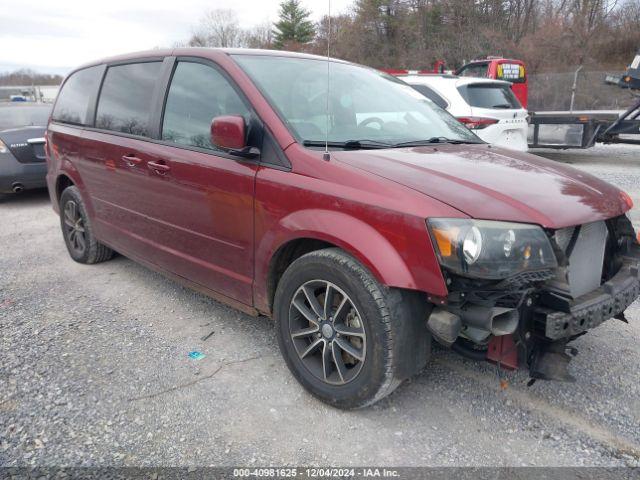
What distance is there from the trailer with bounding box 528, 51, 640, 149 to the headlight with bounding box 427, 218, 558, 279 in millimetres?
10283

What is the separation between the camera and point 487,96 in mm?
8320

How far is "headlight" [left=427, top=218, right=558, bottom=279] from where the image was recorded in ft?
7.00

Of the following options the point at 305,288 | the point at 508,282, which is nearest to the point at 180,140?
the point at 305,288

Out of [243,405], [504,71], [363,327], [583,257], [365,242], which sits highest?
[504,71]

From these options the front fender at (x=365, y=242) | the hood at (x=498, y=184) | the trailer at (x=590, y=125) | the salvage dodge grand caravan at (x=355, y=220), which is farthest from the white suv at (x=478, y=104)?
the front fender at (x=365, y=242)

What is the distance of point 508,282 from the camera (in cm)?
216

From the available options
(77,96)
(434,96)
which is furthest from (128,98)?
(434,96)

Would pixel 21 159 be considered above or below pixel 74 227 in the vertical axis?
above

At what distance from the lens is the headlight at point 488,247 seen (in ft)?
7.00

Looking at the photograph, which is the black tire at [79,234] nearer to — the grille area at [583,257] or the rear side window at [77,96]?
the rear side window at [77,96]

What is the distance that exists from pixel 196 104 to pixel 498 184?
1974 millimetres

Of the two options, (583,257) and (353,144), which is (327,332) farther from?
(583,257)

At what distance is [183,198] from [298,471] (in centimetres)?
186

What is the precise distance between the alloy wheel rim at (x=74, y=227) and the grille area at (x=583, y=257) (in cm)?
422
